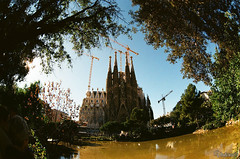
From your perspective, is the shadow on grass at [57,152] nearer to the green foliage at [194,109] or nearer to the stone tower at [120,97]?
the green foliage at [194,109]

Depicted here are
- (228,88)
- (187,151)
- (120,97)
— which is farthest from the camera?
(120,97)

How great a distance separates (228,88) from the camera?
599cm

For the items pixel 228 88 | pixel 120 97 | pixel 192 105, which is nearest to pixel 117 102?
pixel 120 97

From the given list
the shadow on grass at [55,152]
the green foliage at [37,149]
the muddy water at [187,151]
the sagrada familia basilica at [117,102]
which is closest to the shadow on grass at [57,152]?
the shadow on grass at [55,152]

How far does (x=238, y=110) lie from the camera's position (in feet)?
18.7

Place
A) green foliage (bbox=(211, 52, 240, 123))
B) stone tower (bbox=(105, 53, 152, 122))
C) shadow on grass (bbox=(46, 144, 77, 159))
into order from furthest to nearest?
stone tower (bbox=(105, 53, 152, 122))
shadow on grass (bbox=(46, 144, 77, 159))
green foliage (bbox=(211, 52, 240, 123))

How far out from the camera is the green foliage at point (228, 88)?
539 centimetres

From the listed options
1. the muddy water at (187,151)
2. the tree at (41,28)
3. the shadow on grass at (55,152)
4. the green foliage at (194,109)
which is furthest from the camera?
the green foliage at (194,109)

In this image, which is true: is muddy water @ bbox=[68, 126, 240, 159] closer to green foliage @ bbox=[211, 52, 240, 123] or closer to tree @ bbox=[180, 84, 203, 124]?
green foliage @ bbox=[211, 52, 240, 123]

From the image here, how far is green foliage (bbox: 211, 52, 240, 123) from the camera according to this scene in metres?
5.39

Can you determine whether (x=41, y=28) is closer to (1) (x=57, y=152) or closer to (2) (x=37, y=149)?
(2) (x=37, y=149)

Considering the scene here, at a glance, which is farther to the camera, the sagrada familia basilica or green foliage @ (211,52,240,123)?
the sagrada familia basilica

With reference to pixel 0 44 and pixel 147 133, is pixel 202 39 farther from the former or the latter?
pixel 147 133

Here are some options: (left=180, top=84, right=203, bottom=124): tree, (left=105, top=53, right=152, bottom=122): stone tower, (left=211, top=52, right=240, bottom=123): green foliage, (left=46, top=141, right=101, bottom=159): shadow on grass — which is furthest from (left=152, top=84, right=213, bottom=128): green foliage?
(left=211, top=52, right=240, bottom=123): green foliage
